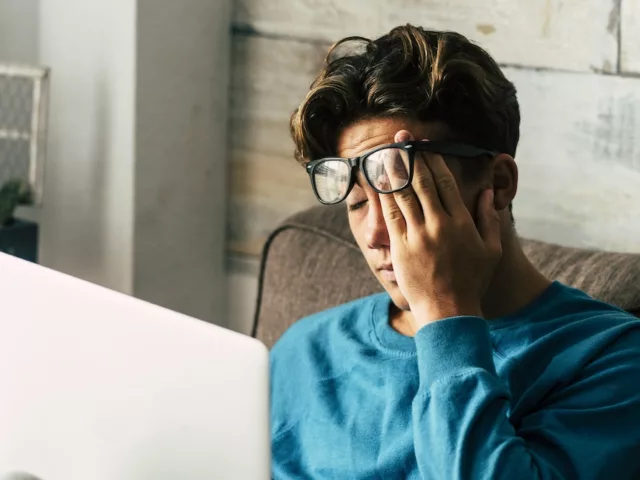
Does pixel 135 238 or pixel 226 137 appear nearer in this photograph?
pixel 135 238

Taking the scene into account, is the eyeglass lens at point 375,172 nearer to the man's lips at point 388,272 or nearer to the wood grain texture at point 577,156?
the man's lips at point 388,272

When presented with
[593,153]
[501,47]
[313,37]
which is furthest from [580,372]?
[313,37]

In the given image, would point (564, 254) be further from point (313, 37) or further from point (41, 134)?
point (41, 134)

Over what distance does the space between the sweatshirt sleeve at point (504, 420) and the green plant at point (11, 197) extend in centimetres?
122

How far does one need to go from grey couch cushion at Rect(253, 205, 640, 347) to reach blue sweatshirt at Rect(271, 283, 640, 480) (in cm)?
21

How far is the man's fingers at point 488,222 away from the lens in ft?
3.86

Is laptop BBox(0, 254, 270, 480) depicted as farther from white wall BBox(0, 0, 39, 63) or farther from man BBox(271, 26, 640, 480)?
white wall BBox(0, 0, 39, 63)

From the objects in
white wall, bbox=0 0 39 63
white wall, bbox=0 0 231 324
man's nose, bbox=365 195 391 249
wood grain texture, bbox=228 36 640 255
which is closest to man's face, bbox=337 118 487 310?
man's nose, bbox=365 195 391 249

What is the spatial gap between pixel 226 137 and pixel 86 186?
0.37 m

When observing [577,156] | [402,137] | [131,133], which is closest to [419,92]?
[402,137]

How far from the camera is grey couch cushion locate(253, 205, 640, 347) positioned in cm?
154

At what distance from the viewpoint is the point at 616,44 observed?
171 cm

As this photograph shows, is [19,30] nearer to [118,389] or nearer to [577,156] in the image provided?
[577,156]

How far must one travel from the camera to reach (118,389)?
2.77ft
